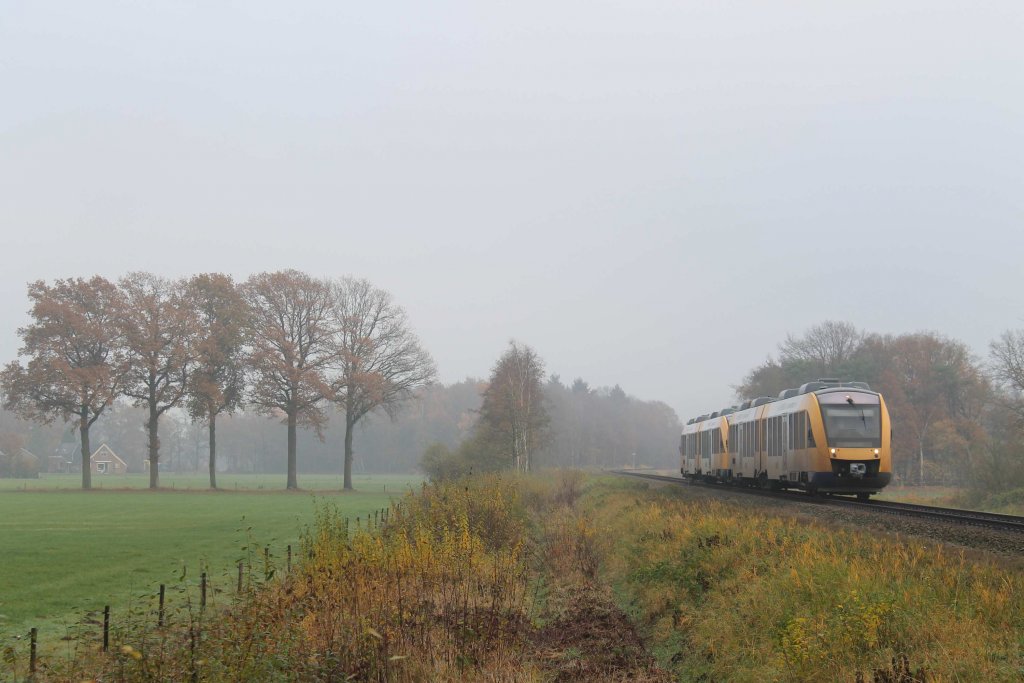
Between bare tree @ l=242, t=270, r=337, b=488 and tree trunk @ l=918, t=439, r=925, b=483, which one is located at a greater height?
bare tree @ l=242, t=270, r=337, b=488

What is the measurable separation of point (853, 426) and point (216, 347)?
50260 mm

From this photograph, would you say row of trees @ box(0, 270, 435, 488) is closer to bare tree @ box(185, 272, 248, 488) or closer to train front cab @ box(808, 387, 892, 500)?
bare tree @ box(185, 272, 248, 488)

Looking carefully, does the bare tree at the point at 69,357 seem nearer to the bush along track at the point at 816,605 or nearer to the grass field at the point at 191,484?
the grass field at the point at 191,484

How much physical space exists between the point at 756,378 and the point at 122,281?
5981 cm

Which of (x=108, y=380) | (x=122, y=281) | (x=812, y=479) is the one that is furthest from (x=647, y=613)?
(x=122, y=281)

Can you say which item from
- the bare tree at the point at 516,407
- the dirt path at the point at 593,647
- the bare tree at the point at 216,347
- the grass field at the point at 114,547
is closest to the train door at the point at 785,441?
the grass field at the point at 114,547

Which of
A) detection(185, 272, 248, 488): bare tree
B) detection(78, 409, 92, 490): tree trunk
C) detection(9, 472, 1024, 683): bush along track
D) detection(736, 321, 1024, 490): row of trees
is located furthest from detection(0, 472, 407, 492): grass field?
detection(9, 472, 1024, 683): bush along track

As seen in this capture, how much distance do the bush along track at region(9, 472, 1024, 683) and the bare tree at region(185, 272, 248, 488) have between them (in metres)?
52.5

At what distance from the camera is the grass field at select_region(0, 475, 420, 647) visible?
16094 mm

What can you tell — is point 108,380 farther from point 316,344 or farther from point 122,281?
point 316,344

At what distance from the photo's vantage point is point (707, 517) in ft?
58.8

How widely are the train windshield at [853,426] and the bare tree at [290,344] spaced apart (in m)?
46.5

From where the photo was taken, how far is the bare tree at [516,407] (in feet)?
230

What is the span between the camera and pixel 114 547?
26156 mm
